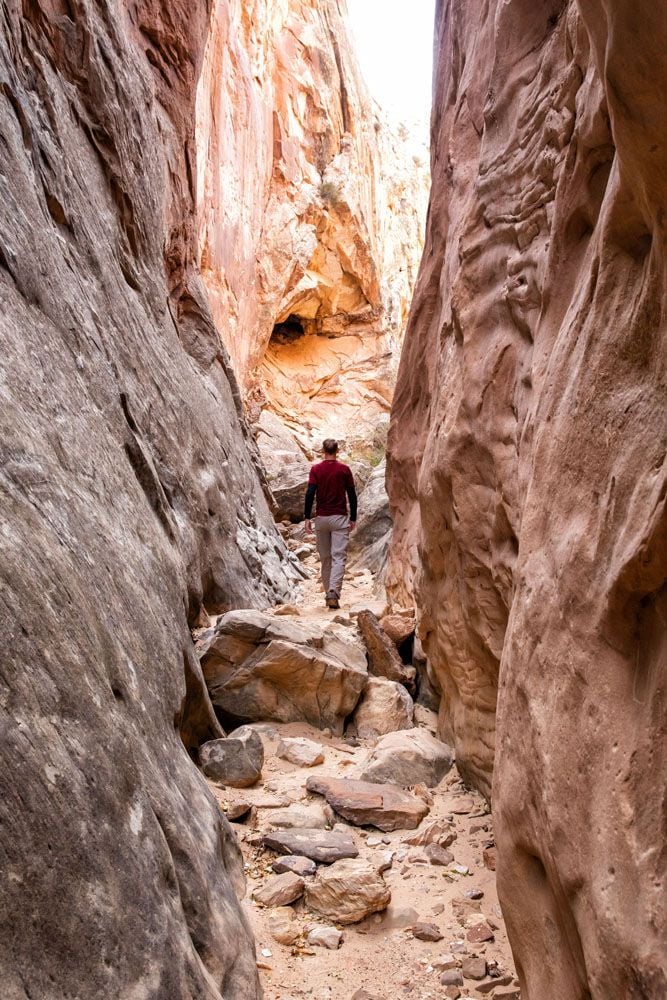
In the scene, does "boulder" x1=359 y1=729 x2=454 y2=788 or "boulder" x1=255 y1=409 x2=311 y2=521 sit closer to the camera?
"boulder" x1=359 y1=729 x2=454 y2=788

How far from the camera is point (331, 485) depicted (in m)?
8.72

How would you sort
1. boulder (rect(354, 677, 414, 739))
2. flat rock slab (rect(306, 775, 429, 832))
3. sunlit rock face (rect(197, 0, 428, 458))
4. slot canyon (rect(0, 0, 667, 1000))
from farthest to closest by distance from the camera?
sunlit rock face (rect(197, 0, 428, 458)) < boulder (rect(354, 677, 414, 739)) < flat rock slab (rect(306, 775, 429, 832)) < slot canyon (rect(0, 0, 667, 1000))

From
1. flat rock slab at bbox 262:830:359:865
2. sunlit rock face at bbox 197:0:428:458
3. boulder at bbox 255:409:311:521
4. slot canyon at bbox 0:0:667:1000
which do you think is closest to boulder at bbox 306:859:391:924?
slot canyon at bbox 0:0:667:1000

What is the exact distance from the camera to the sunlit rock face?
622 inches

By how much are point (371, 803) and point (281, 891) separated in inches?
38.3

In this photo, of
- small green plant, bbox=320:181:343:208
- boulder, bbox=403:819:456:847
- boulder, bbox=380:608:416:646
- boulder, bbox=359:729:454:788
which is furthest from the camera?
small green plant, bbox=320:181:343:208

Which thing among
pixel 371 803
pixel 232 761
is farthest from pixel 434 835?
pixel 232 761

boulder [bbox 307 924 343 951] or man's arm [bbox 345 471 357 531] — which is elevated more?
man's arm [bbox 345 471 357 531]

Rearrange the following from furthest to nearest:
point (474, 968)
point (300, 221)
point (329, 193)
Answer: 1. point (329, 193)
2. point (300, 221)
3. point (474, 968)

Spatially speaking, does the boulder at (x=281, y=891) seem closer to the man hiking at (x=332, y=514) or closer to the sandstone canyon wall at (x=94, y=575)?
the sandstone canyon wall at (x=94, y=575)

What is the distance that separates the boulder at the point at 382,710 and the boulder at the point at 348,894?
2151 mm

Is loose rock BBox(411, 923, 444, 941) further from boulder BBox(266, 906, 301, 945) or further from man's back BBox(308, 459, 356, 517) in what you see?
man's back BBox(308, 459, 356, 517)

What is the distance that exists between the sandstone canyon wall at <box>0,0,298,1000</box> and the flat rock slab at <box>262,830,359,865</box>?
20.2 inches

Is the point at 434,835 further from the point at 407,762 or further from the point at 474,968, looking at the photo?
the point at 474,968
